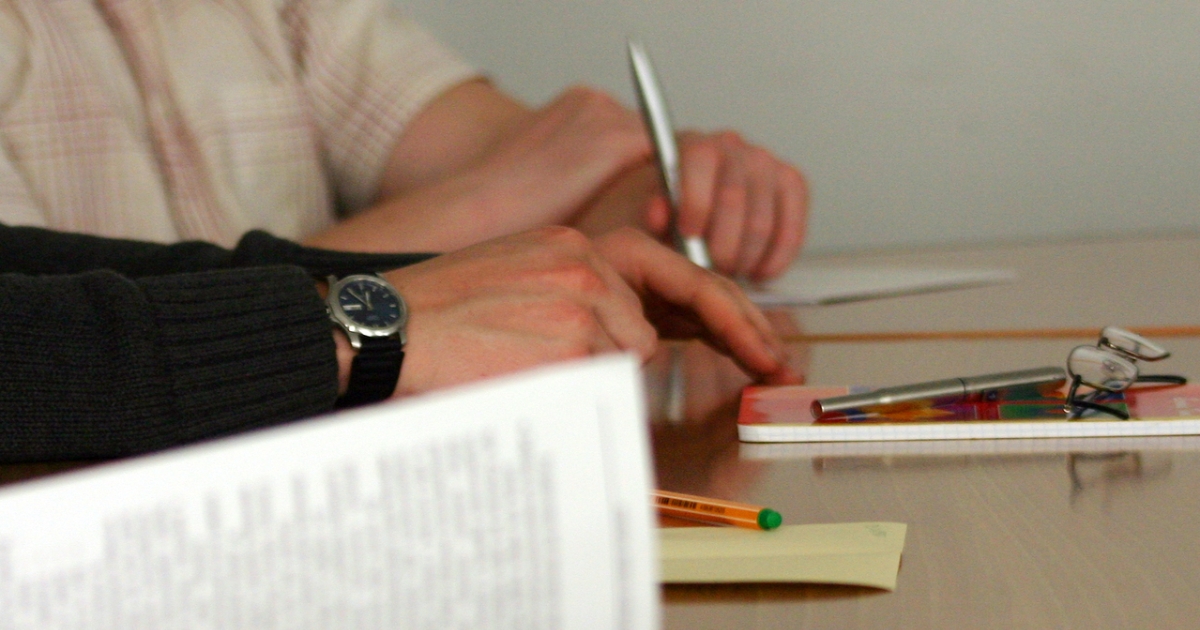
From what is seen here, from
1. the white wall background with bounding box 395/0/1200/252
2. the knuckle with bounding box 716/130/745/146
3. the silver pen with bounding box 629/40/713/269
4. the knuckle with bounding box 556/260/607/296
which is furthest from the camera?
the white wall background with bounding box 395/0/1200/252

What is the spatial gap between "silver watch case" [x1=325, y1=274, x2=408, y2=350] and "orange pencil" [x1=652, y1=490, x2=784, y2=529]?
19 cm

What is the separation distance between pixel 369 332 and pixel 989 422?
11.6 inches

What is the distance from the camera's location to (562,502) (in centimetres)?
22

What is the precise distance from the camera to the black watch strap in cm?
56

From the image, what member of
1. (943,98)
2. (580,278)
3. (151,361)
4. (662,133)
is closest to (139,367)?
(151,361)

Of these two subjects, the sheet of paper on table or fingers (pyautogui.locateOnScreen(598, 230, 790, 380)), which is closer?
fingers (pyautogui.locateOnScreen(598, 230, 790, 380))

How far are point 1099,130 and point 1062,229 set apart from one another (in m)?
0.18

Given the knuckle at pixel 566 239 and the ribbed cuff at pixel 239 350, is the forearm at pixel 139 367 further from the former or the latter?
the knuckle at pixel 566 239

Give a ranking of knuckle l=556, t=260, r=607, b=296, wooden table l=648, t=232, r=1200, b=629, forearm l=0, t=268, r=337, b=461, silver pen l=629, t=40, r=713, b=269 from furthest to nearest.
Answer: silver pen l=629, t=40, r=713, b=269
knuckle l=556, t=260, r=607, b=296
forearm l=0, t=268, r=337, b=461
wooden table l=648, t=232, r=1200, b=629

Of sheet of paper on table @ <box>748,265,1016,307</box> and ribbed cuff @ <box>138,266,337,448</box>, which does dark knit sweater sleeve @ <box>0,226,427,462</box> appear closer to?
ribbed cuff @ <box>138,266,337,448</box>

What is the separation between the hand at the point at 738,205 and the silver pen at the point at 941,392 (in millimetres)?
474

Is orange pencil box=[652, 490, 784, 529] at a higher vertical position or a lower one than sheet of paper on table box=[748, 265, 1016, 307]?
higher

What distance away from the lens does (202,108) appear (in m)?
1.12

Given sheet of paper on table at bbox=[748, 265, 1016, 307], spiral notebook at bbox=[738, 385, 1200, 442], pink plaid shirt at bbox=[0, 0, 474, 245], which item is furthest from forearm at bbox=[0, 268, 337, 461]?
sheet of paper on table at bbox=[748, 265, 1016, 307]
